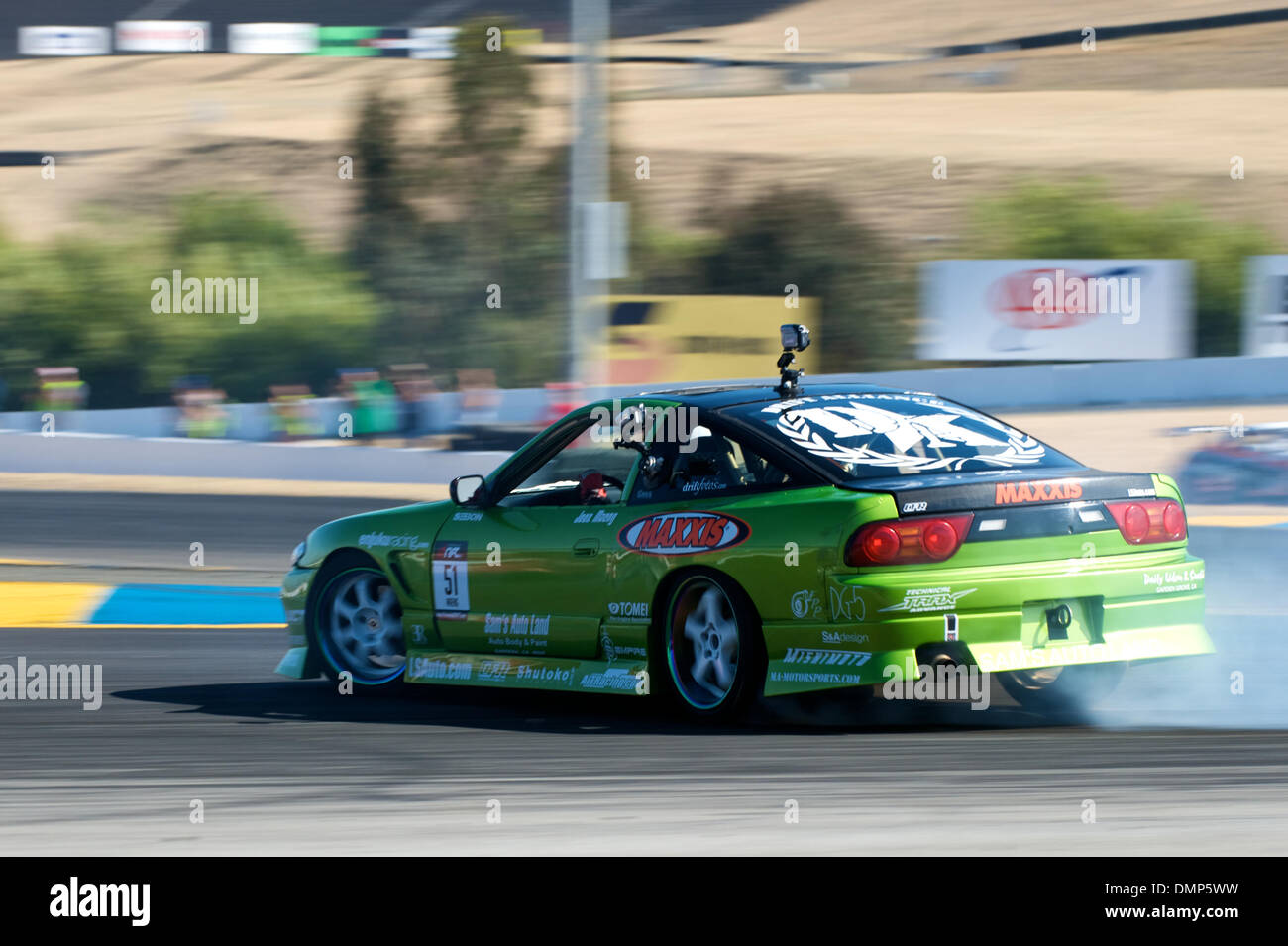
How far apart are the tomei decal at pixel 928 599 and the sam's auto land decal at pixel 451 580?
2.18m

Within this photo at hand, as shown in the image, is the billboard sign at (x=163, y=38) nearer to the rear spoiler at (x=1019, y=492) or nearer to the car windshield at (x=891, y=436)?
the car windshield at (x=891, y=436)

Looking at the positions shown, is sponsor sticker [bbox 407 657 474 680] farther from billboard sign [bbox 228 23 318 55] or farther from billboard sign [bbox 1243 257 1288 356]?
billboard sign [bbox 228 23 318 55]

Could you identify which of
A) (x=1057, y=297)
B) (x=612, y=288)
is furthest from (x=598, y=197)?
(x=612, y=288)

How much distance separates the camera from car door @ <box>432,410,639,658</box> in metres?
7.40

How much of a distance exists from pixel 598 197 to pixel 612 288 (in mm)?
14786

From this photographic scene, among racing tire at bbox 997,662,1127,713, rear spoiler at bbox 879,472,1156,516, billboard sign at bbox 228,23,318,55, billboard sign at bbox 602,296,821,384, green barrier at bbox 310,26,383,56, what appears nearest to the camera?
rear spoiler at bbox 879,472,1156,516

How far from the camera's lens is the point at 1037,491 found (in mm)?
6688

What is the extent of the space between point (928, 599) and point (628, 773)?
122cm

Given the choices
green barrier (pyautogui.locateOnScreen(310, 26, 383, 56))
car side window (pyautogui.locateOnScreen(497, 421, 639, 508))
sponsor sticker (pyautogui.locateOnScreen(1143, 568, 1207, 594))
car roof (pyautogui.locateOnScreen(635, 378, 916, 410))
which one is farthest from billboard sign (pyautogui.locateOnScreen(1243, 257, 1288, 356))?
green barrier (pyautogui.locateOnScreen(310, 26, 383, 56))

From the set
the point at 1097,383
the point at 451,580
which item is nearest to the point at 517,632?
the point at 451,580

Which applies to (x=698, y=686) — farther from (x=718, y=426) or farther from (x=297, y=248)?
(x=297, y=248)

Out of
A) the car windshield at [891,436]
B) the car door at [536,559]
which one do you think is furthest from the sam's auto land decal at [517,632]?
the car windshield at [891,436]

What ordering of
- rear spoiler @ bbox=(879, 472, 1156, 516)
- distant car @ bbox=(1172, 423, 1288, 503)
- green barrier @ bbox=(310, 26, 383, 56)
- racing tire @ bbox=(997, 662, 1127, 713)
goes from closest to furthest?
rear spoiler @ bbox=(879, 472, 1156, 516) < racing tire @ bbox=(997, 662, 1127, 713) < distant car @ bbox=(1172, 423, 1288, 503) < green barrier @ bbox=(310, 26, 383, 56)

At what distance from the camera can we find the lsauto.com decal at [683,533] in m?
6.85
